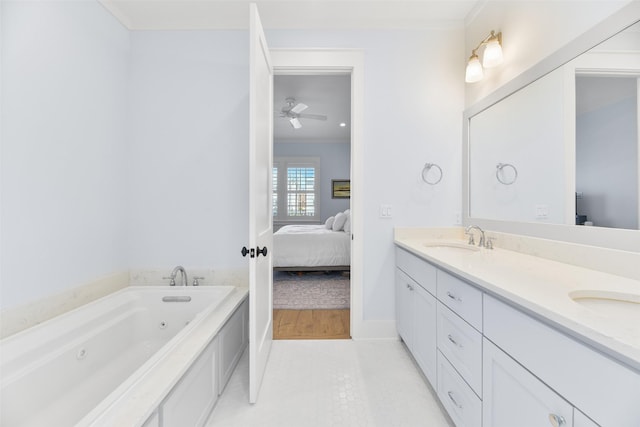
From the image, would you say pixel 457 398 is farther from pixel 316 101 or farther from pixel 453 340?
pixel 316 101

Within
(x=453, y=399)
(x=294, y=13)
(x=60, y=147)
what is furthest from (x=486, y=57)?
(x=60, y=147)

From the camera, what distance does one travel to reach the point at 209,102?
7.06 feet

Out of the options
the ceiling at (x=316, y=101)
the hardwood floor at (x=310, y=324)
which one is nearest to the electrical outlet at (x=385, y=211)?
the hardwood floor at (x=310, y=324)

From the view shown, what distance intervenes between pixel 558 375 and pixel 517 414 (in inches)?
10.1

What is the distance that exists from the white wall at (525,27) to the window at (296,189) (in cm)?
456

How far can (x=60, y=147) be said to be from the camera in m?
1.52

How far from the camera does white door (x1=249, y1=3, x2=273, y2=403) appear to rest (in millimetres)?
1420

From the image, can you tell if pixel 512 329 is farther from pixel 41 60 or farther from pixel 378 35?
pixel 41 60

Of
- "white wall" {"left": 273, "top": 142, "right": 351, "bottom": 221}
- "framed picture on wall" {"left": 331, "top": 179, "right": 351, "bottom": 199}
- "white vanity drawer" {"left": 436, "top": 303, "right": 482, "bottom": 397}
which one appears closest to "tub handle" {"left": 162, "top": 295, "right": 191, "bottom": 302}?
"white vanity drawer" {"left": 436, "top": 303, "right": 482, "bottom": 397}

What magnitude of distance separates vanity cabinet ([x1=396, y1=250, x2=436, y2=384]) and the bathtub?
123 centimetres

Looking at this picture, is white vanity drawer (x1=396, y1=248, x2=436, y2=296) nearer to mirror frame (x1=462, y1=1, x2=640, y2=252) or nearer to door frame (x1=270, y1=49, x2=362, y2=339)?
door frame (x1=270, y1=49, x2=362, y2=339)

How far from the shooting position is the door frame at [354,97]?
2127 millimetres

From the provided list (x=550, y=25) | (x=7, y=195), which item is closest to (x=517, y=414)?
(x=550, y=25)

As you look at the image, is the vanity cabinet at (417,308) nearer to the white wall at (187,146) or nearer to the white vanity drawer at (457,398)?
the white vanity drawer at (457,398)
